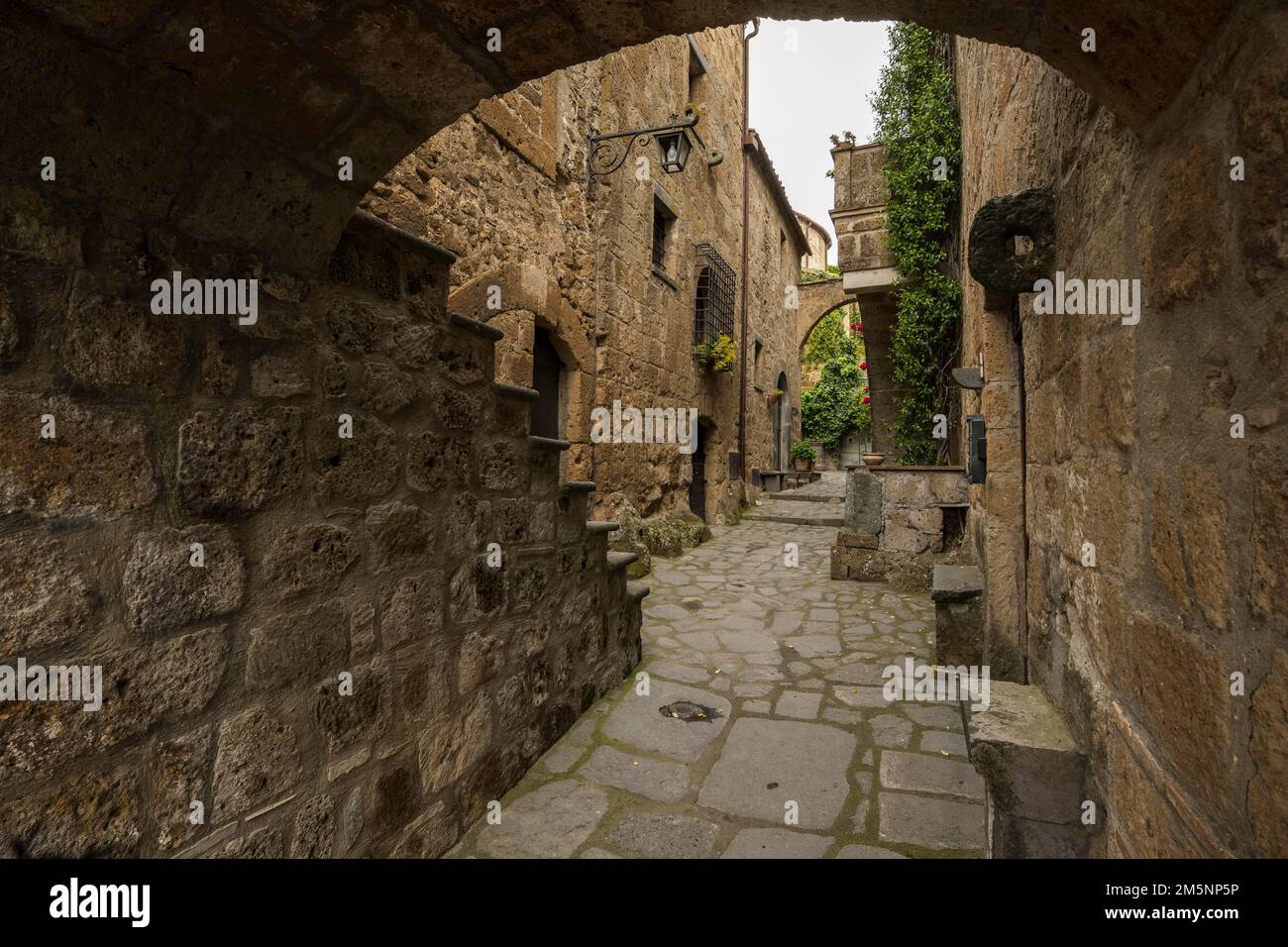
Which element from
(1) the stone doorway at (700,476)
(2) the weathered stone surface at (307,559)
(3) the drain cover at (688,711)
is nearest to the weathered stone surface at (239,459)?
(2) the weathered stone surface at (307,559)

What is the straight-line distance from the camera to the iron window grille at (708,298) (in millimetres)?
9688

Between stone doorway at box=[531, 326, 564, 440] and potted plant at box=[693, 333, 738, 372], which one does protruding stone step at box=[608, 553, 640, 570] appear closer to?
stone doorway at box=[531, 326, 564, 440]

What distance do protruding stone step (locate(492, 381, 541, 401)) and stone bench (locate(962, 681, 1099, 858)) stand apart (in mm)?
1760

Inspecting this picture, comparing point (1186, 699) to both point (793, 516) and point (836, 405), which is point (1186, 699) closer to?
point (793, 516)

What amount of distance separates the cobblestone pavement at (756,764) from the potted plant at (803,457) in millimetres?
12537

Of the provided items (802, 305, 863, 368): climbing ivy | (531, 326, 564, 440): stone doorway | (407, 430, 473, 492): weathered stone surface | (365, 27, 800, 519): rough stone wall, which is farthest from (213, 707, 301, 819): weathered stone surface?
(802, 305, 863, 368): climbing ivy

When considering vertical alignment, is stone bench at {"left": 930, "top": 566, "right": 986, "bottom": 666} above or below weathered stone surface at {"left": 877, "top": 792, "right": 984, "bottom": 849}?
above

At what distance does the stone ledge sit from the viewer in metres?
3.40

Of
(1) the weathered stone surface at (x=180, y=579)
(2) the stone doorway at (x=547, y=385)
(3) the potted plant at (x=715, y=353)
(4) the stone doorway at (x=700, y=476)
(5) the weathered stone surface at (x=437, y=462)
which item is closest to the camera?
(1) the weathered stone surface at (x=180, y=579)

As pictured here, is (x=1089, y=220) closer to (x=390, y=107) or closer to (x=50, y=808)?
(x=390, y=107)

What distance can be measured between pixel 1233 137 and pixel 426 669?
7.05 ft

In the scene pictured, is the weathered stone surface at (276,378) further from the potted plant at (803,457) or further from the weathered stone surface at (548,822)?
the potted plant at (803,457)

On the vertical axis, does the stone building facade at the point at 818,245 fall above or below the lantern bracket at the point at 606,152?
Answer: above

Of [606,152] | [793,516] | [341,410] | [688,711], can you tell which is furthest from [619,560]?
[793,516]
